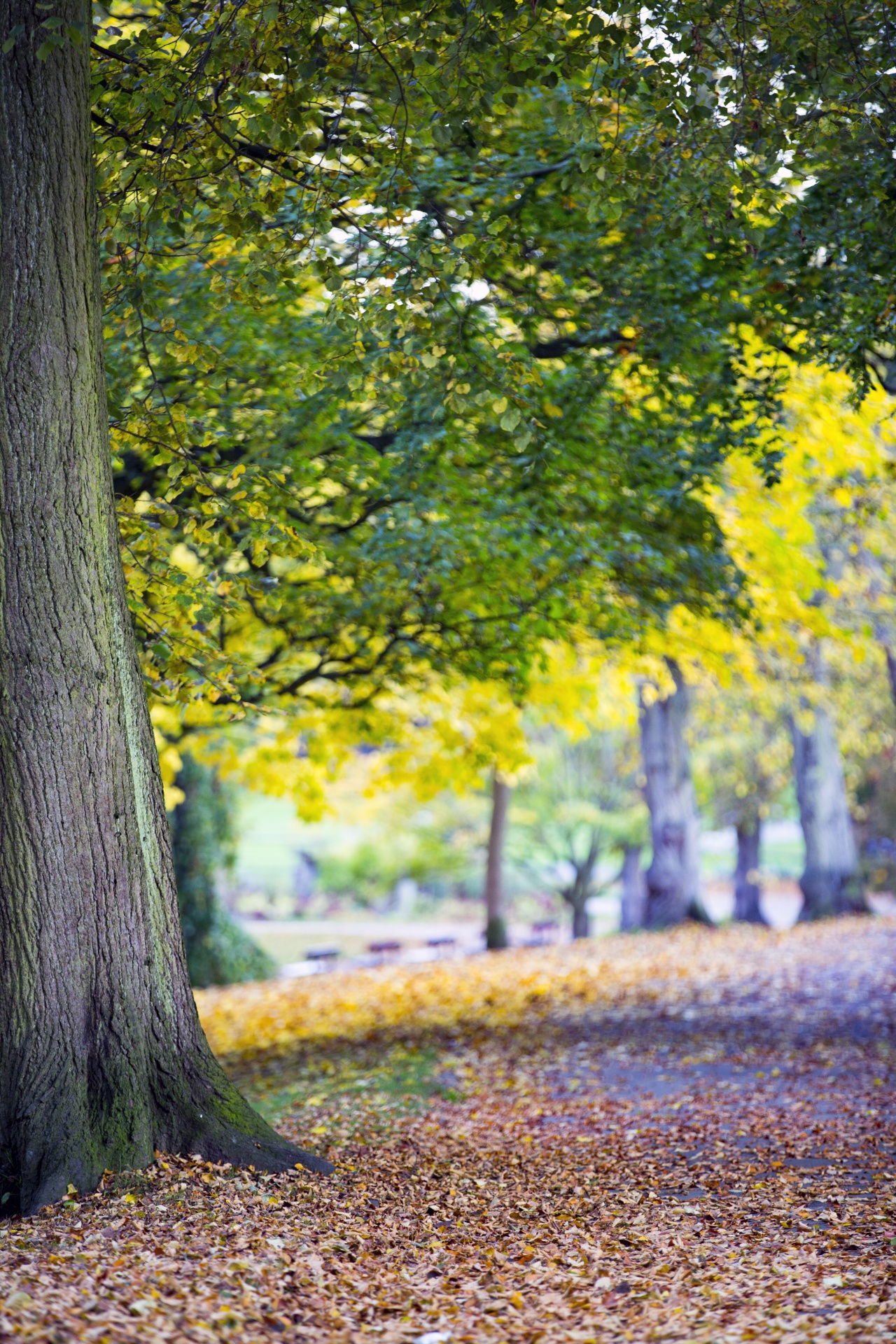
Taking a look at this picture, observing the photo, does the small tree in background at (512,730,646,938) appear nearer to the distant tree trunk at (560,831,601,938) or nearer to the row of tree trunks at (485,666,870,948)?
the distant tree trunk at (560,831,601,938)

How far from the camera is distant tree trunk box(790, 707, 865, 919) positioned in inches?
751

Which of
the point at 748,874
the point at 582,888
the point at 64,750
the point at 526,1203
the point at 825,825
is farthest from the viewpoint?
the point at 748,874

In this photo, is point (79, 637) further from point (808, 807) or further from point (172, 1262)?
point (808, 807)

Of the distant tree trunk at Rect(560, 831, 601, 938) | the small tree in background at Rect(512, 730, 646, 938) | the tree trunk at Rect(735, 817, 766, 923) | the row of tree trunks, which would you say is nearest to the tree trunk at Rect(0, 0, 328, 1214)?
the row of tree trunks

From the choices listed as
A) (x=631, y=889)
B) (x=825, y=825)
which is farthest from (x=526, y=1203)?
(x=631, y=889)

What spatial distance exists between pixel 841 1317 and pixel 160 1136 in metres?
2.80

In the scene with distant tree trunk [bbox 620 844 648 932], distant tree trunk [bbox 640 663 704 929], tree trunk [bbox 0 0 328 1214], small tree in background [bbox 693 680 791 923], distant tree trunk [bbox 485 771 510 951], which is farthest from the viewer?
distant tree trunk [bbox 620 844 648 932]

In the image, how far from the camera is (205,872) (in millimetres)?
15594

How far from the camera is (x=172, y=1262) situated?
386 centimetres

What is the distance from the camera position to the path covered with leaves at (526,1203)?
11.9 feet

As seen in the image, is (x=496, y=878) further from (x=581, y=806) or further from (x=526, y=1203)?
(x=526, y=1203)

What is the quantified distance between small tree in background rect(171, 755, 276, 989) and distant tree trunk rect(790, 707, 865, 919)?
378 inches

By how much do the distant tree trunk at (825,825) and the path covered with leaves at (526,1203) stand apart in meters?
8.60

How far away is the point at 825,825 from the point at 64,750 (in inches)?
648
